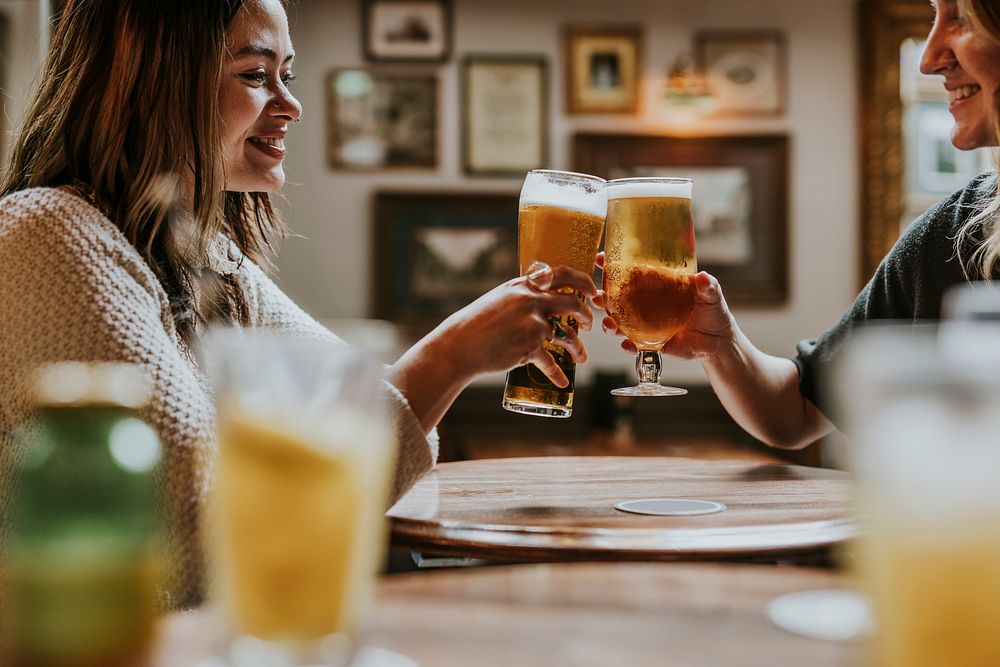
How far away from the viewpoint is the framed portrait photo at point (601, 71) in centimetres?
432

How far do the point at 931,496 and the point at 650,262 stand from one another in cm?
105

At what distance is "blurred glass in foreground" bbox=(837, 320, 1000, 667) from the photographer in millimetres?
408

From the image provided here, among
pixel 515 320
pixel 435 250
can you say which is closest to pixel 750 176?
pixel 435 250

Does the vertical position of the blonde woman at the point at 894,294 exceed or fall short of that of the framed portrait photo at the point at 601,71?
it falls short

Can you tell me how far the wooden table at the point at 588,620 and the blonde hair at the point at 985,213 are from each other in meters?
1.00

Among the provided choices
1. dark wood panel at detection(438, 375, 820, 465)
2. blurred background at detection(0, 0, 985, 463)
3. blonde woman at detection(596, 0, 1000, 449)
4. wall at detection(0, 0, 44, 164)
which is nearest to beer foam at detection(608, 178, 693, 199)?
blonde woman at detection(596, 0, 1000, 449)

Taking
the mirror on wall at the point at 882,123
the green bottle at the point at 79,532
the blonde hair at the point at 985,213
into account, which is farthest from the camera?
the mirror on wall at the point at 882,123

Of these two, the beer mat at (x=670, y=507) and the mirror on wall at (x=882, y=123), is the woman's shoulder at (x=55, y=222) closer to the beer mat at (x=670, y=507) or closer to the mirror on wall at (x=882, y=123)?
the beer mat at (x=670, y=507)

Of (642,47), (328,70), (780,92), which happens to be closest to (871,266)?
(780,92)

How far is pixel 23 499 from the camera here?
1.74ft

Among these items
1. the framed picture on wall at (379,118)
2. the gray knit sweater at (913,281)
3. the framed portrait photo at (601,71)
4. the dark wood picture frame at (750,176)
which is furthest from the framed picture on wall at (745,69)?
the gray knit sweater at (913,281)

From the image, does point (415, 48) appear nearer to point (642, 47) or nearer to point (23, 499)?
point (642, 47)

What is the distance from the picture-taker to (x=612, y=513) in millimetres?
1175

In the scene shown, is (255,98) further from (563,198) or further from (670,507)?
(670,507)
